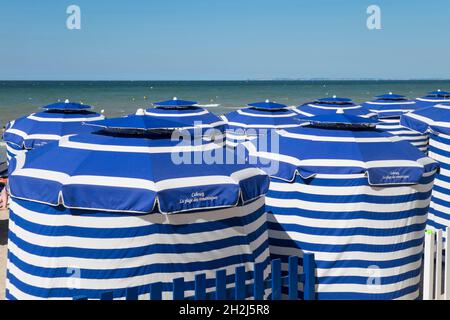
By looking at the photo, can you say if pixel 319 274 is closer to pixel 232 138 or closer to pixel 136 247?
pixel 136 247

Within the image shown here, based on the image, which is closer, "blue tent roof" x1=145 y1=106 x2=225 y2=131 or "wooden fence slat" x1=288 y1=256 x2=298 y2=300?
"wooden fence slat" x1=288 y1=256 x2=298 y2=300

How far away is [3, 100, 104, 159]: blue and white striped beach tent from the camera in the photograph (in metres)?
10.2

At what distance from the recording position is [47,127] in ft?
34.4

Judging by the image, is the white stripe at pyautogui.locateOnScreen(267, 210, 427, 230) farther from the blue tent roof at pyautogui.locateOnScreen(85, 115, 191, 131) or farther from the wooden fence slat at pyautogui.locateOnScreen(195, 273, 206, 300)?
the wooden fence slat at pyautogui.locateOnScreen(195, 273, 206, 300)

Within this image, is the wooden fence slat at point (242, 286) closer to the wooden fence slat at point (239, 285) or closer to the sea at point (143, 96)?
the wooden fence slat at point (239, 285)

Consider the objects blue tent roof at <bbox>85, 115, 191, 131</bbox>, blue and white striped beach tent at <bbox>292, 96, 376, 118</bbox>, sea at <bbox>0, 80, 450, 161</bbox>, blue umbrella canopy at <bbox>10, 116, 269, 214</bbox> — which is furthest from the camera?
sea at <bbox>0, 80, 450, 161</bbox>

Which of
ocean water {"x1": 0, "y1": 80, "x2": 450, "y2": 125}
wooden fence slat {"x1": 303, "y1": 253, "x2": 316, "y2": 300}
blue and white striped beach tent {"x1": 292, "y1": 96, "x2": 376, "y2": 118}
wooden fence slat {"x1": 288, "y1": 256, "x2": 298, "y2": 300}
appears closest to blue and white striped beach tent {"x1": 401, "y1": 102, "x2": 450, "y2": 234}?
blue and white striped beach tent {"x1": 292, "y1": 96, "x2": 376, "y2": 118}

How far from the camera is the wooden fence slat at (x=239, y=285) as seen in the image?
402 cm

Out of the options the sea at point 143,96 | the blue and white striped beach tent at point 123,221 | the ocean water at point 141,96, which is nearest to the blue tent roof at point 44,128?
the blue and white striped beach tent at point 123,221

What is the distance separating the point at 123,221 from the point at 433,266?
2920 millimetres

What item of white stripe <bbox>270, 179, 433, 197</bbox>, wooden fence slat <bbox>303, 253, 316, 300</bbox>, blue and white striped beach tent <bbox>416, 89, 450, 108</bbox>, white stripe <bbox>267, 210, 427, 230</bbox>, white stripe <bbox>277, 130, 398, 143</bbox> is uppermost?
blue and white striped beach tent <bbox>416, 89, 450, 108</bbox>

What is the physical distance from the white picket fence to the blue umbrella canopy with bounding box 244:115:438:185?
709 millimetres
